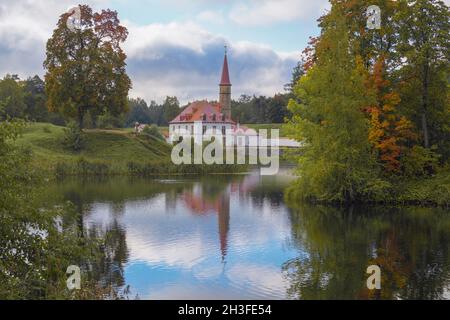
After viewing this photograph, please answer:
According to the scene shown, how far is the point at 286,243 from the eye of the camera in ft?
73.3

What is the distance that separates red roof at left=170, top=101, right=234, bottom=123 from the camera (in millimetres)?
98875

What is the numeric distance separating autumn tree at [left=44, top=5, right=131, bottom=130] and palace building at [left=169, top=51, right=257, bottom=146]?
1390 inches

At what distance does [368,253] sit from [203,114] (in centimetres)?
7987

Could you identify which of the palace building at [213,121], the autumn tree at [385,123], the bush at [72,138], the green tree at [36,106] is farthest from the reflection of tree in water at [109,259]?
the palace building at [213,121]

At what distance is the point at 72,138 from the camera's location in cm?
5666

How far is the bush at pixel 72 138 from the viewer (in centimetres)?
5669

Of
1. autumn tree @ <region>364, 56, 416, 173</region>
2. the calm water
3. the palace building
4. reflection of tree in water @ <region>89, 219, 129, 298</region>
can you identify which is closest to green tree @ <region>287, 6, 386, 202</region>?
autumn tree @ <region>364, 56, 416, 173</region>

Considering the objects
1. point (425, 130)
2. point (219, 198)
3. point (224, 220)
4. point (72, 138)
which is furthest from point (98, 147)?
point (425, 130)

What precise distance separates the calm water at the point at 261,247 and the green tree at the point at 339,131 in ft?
6.65

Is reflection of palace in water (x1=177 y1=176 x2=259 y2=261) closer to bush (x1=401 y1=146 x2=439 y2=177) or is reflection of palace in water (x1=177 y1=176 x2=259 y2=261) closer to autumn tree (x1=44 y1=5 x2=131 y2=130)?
bush (x1=401 y1=146 x2=439 y2=177)

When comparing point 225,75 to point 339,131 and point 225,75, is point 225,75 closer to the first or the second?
point 225,75

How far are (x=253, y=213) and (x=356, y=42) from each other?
12.8 meters

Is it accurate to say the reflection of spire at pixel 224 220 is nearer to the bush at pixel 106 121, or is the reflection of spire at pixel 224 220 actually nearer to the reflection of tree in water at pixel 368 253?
the reflection of tree in water at pixel 368 253

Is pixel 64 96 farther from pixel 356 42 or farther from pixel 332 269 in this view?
pixel 332 269
